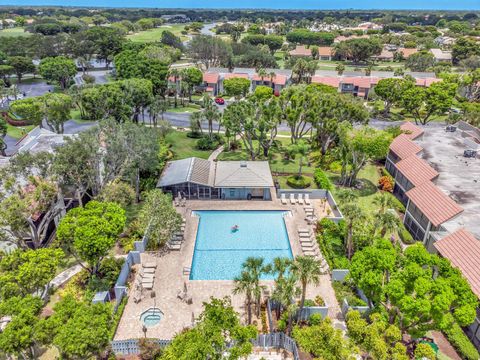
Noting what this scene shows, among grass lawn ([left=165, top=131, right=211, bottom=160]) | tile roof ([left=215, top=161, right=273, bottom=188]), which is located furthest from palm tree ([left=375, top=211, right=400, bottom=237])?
grass lawn ([left=165, top=131, right=211, bottom=160])

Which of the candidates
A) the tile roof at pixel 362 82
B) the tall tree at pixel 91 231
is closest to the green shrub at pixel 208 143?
the tall tree at pixel 91 231

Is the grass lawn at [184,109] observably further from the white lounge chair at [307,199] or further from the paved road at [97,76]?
the white lounge chair at [307,199]

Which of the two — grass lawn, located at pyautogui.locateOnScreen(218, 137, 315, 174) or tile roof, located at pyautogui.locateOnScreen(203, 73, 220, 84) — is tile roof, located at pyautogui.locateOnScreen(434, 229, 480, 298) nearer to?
grass lawn, located at pyautogui.locateOnScreen(218, 137, 315, 174)

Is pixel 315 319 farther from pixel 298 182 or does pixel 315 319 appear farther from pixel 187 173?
pixel 187 173

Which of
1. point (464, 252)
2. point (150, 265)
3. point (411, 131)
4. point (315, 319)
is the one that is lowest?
point (150, 265)

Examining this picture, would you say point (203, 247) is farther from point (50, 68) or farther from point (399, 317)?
point (50, 68)

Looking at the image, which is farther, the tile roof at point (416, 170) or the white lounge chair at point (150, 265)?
the tile roof at point (416, 170)

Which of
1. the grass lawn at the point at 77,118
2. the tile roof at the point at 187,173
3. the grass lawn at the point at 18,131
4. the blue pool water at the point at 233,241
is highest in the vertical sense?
the tile roof at the point at 187,173

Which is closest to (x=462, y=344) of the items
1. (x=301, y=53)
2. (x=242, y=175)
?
(x=242, y=175)
